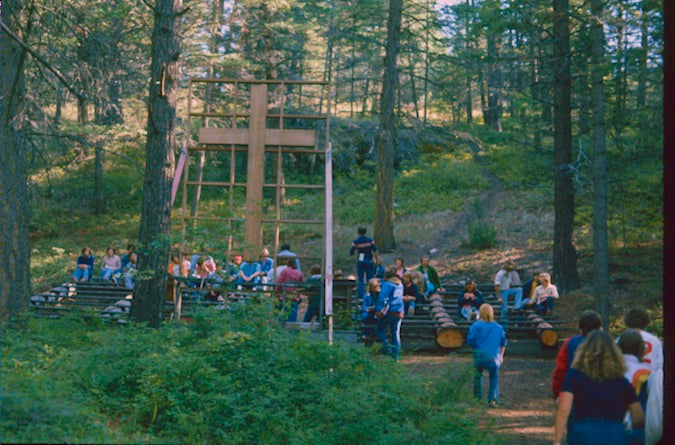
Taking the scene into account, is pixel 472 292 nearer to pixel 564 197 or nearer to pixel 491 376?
pixel 491 376

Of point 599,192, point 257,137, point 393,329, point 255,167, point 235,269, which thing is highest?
point 257,137

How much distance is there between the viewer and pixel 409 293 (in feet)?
46.2

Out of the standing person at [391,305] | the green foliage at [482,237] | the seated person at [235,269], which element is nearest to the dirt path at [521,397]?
the standing person at [391,305]

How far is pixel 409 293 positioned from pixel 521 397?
14.2 feet

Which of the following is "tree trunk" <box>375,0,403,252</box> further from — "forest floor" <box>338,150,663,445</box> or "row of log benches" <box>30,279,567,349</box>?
"row of log benches" <box>30,279,567,349</box>

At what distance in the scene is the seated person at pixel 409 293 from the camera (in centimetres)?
1386

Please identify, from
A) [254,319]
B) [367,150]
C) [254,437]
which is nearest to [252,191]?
[254,319]

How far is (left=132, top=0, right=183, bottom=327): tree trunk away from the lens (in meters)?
10.9

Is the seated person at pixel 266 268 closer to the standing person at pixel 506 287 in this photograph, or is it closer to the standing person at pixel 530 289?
the standing person at pixel 506 287

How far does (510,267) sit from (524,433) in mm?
6556

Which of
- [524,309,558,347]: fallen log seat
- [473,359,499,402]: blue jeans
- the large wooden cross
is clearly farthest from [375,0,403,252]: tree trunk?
[473,359,499,402]: blue jeans

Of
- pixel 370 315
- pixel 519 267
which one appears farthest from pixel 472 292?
pixel 519 267

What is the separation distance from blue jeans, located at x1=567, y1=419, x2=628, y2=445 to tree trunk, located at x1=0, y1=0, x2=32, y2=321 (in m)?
9.81

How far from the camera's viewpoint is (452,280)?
19734 mm
